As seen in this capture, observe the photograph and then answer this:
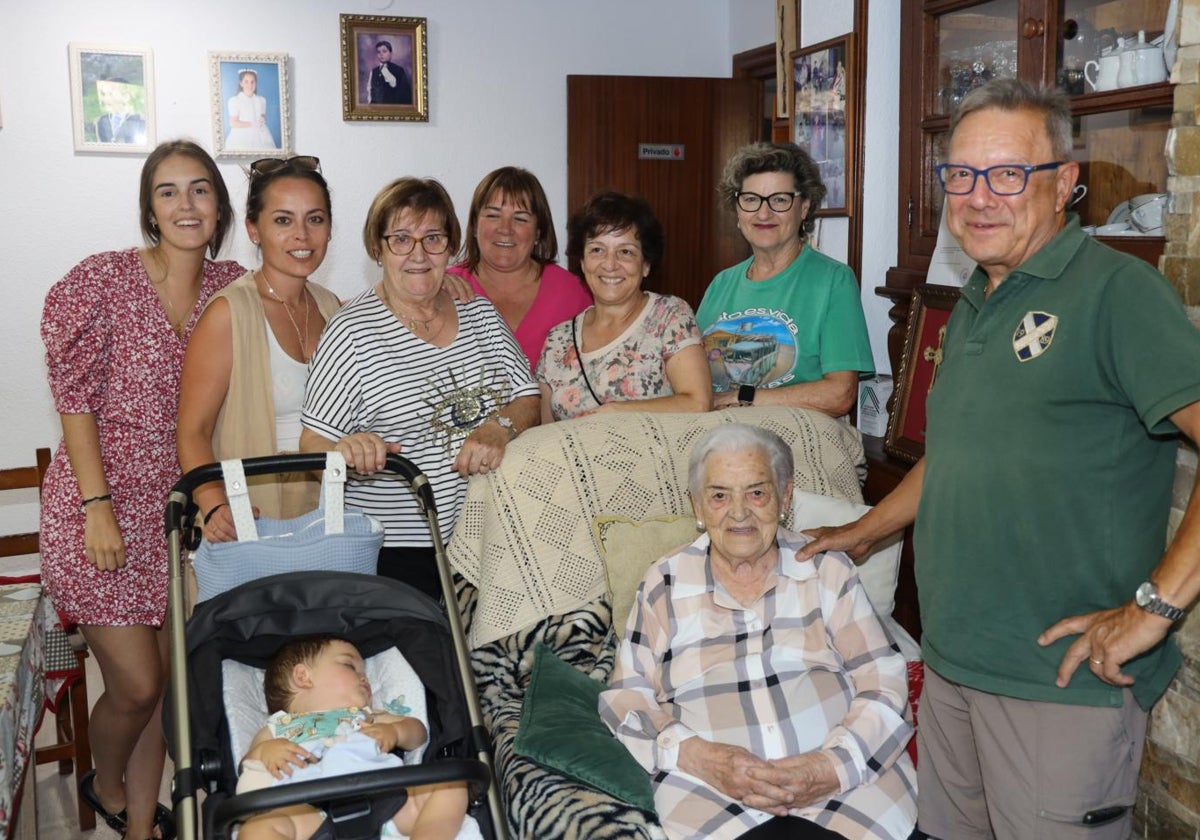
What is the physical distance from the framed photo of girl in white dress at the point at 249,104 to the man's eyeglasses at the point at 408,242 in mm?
2947

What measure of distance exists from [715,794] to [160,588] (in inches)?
54.9

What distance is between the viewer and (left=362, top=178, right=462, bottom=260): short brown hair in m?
2.48

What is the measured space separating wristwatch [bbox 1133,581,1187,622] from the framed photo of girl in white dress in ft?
14.7

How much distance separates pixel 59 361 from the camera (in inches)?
97.3

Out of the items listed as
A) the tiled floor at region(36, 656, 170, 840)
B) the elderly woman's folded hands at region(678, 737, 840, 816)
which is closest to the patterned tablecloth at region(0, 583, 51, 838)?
the tiled floor at region(36, 656, 170, 840)

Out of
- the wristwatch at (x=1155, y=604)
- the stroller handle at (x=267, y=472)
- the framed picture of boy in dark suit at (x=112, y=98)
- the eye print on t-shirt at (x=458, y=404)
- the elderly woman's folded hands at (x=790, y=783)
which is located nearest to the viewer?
the wristwatch at (x=1155, y=604)

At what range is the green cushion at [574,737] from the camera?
2.03 meters

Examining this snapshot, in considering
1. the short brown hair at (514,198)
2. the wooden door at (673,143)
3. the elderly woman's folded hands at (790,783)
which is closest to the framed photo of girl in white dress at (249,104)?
the wooden door at (673,143)

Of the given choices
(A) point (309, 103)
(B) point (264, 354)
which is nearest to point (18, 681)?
(B) point (264, 354)

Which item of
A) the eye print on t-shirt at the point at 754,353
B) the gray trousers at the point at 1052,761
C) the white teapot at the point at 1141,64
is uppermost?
the white teapot at the point at 1141,64

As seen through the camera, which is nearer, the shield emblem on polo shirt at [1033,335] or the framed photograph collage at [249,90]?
the shield emblem on polo shirt at [1033,335]

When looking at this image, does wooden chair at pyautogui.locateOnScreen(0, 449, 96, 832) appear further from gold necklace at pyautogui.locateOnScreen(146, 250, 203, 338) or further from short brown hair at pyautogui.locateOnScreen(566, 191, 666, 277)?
short brown hair at pyautogui.locateOnScreen(566, 191, 666, 277)

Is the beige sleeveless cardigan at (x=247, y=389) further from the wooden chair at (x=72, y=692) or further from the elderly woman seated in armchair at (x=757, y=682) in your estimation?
the elderly woman seated in armchair at (x=757, y=682)

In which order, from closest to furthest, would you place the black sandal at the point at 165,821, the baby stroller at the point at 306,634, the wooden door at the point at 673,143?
the baby stroller at the point at 306,634, the black sandal at the point at 165,821, the wooden door at the point at 673,143
